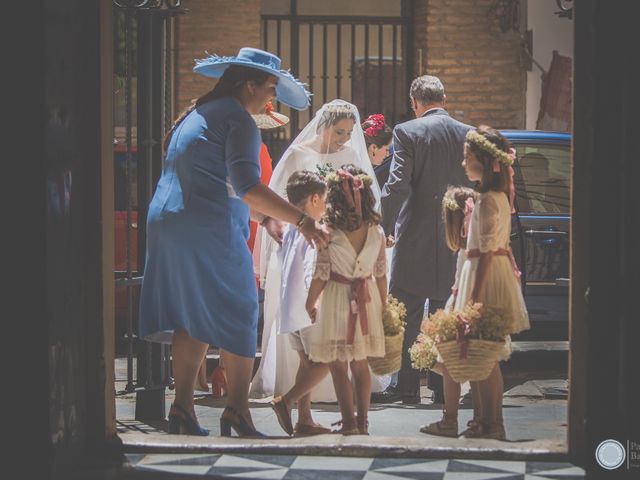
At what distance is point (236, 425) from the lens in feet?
21.4

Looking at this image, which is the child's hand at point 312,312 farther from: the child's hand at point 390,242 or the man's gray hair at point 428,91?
the man's gray hair at point 428,91

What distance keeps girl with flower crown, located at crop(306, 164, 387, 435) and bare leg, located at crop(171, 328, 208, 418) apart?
23.4 inches

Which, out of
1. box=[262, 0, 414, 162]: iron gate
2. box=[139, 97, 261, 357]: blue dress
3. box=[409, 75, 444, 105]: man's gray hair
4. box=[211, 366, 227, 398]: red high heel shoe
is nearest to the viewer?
box=[139, 97, 261, 357]: blue dress

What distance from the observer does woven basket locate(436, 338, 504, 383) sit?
21.1ft

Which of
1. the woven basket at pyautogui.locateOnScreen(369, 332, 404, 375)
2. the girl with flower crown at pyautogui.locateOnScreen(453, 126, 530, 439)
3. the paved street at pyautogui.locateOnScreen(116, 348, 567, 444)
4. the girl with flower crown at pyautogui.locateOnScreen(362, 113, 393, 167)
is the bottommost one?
the paved street at pyautogui.locateOnScreen(116, 348, 567, 444)

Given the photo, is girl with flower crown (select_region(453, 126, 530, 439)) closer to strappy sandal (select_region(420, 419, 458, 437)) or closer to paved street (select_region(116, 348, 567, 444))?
strappy sandal (select_region(420, 419, 458, 437))

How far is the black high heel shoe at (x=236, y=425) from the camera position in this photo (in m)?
6.51

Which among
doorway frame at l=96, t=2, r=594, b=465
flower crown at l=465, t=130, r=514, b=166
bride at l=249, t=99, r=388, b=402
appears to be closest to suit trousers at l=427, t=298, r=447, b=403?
bride at l=249, t=99, r=388, b=402

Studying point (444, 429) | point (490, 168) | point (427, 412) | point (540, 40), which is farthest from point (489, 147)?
point (540, 40)

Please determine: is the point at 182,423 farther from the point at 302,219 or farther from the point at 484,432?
the point at 484,432

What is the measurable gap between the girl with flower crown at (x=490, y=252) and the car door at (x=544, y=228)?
276 centimetres

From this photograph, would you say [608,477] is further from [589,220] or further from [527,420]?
[527,420]

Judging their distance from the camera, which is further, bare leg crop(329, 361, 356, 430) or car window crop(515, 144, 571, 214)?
car window crop(515, 144, 571, 214)

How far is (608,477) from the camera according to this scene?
4.93 metres
